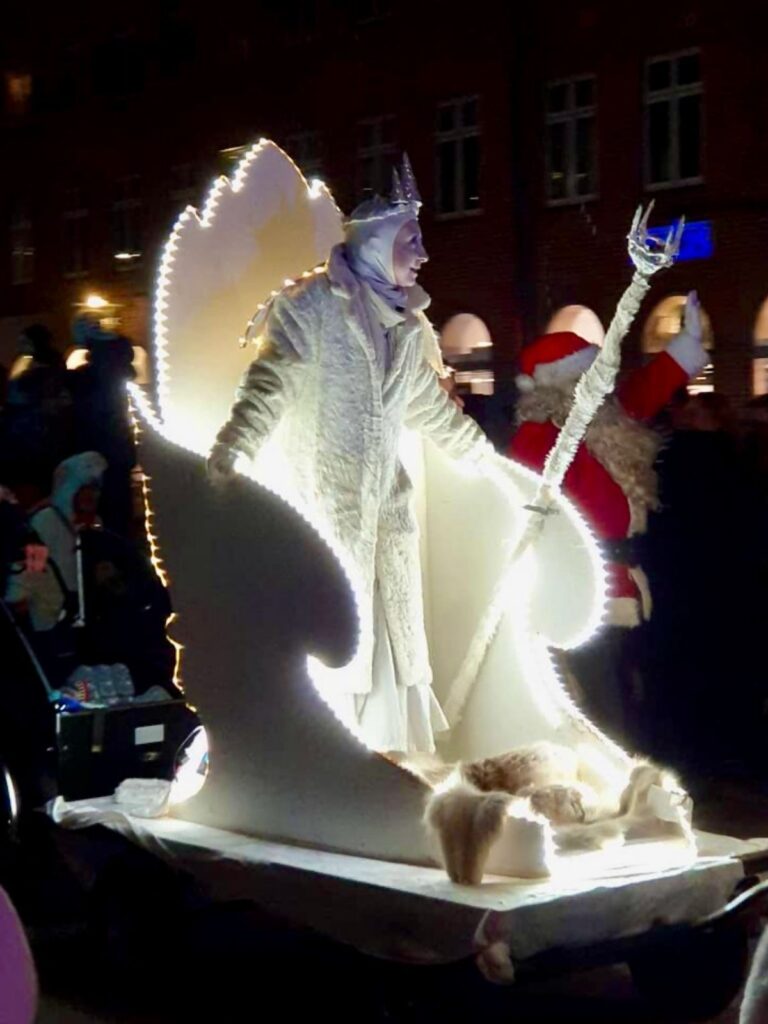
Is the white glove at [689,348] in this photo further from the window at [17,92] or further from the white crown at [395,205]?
the window at [17,92]

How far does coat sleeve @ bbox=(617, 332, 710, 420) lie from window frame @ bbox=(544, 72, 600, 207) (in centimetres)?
1647

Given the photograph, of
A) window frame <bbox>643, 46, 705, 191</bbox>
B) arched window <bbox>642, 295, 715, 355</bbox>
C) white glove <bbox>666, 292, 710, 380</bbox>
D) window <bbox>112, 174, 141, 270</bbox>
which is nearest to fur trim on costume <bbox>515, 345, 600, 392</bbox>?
white glove <bbox>666, 292, 710, 380</bbox>

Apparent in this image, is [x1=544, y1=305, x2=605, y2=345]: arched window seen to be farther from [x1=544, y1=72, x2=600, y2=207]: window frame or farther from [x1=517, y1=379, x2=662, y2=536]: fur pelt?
[x1=517, y1=379, x2=662, y2=536]: fur pelt

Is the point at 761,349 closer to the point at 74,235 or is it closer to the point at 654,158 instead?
the point at 654,158

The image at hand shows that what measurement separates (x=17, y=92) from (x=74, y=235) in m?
3.73

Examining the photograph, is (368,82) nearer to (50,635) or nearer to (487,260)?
(487,260)

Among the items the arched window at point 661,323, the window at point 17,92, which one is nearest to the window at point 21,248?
the window at point 17,92

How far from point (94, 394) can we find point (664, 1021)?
13.9 ft

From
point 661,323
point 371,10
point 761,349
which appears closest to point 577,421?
point 761,349

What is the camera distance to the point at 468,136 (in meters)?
Answer: 24.9

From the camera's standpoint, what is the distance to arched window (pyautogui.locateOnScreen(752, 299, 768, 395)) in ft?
70.3

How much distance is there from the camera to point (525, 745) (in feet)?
20.1

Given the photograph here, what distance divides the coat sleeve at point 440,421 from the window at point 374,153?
65.5 feet

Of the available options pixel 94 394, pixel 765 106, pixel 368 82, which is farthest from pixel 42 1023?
pixel 368 82
